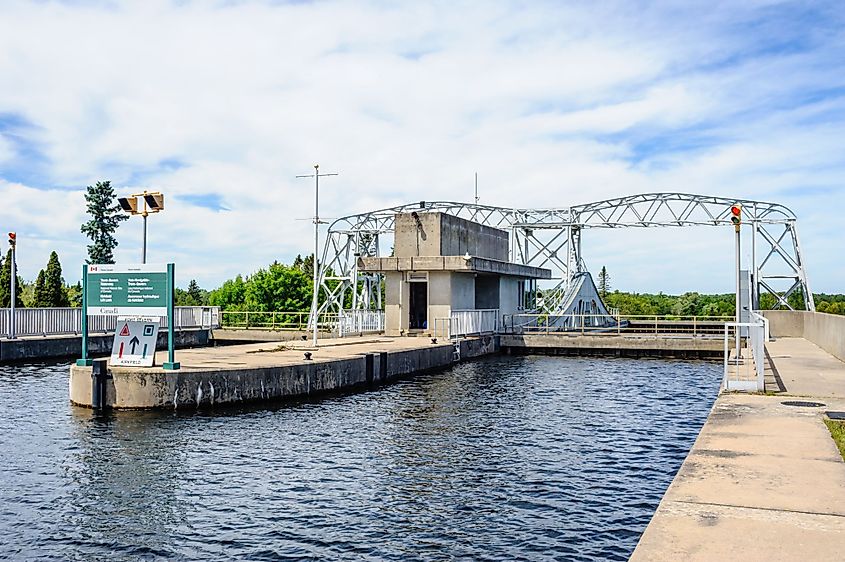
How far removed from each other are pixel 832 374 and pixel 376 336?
20.4 meters

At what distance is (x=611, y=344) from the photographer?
36.2 m

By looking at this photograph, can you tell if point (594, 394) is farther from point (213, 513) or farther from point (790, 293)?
point (790, 293)

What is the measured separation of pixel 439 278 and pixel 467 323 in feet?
8.28

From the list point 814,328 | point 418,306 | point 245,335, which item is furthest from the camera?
point 245,335

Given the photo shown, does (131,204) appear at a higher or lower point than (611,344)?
higher

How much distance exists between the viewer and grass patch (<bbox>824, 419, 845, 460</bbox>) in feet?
34.2

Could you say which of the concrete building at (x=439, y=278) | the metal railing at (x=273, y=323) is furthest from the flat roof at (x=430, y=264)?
the metal railing at (x=273, y=323)

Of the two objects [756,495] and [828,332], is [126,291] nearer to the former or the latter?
[756,495]

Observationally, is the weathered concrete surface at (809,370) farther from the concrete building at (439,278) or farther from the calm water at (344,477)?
the concrete building at (439,278)

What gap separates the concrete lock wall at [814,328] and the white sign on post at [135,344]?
1936cm

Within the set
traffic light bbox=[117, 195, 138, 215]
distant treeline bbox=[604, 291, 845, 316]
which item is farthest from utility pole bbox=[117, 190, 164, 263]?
distant treeline bbox=[604, 291, 845, 316]

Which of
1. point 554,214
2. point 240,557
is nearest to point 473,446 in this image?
point 240,557

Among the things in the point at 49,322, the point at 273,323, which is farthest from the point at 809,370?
the point at 49,322

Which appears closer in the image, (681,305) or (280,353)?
(280,353)
